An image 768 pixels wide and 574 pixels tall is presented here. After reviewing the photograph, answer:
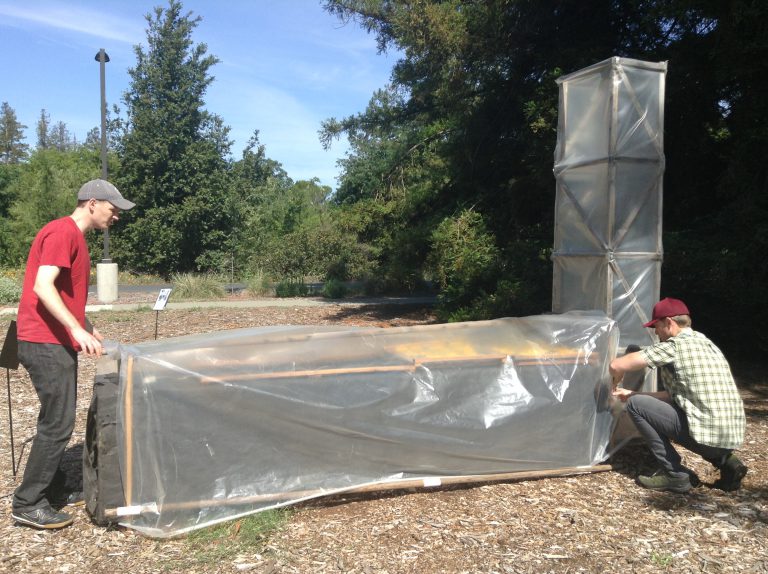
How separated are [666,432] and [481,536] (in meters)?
1.41

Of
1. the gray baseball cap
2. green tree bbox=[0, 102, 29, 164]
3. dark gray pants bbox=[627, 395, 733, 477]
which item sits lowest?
dark gray pants bbox=[627, 395, 733, 477]

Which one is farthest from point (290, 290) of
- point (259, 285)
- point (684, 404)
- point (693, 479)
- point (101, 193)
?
point (684, 404)

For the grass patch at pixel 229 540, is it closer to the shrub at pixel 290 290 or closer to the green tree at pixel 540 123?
the green tree at pixel 540 123

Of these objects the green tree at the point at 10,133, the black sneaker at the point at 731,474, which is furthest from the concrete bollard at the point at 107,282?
the green tree at the point at 10,133

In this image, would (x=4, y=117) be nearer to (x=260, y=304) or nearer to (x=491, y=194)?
(x=260, y=304)

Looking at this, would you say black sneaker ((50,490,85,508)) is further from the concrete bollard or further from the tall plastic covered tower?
the concrete bollard

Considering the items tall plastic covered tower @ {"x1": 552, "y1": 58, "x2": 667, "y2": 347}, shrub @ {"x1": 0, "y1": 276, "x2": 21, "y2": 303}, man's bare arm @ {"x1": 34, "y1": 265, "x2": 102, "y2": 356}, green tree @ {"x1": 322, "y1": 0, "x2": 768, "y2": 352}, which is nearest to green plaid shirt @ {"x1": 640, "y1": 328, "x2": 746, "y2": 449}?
tall plastic covered tower @ {"x1": 552, "y1": 58, "x2": 667, "y2": 347}

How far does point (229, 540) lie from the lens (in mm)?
3439

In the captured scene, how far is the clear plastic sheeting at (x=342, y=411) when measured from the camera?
347 cm

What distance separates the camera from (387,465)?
3.85m

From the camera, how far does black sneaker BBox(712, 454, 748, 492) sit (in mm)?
4051

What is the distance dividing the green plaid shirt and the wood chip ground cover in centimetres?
42

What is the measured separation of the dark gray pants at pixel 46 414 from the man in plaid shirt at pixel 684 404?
3.17 metres

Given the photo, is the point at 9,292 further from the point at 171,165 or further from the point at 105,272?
the point at 171,165
